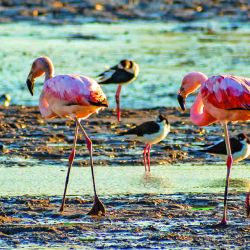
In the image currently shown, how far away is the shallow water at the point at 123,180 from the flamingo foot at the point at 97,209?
3.10 ft

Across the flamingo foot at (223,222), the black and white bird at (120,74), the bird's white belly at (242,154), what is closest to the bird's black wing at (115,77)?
the black and white bird at (120,74)

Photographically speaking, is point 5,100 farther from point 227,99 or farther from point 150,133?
point 227,99

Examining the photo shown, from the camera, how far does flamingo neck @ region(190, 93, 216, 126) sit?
9.68 meters

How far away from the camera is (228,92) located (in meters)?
8.91

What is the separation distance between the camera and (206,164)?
11.5 m

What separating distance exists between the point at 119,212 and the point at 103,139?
422 centimetres

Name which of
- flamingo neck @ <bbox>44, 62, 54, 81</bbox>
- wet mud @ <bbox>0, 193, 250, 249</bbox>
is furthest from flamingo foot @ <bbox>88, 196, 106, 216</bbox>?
flamingo neck @ <bbox>44, 62, 54, 81</bbox>

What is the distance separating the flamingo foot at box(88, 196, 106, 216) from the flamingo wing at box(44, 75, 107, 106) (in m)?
1.02

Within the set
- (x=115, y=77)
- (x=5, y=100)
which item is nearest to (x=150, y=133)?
(x=5, y=100)

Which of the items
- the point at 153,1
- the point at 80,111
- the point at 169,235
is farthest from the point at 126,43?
the point at 169,235

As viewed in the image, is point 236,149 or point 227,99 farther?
point 236,149

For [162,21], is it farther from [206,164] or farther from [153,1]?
[206,164]

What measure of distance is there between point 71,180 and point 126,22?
21089 mm

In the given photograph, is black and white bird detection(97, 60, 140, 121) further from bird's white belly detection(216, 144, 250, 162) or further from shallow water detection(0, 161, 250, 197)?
bird's white belly detection(216, 144, 250, 162)
